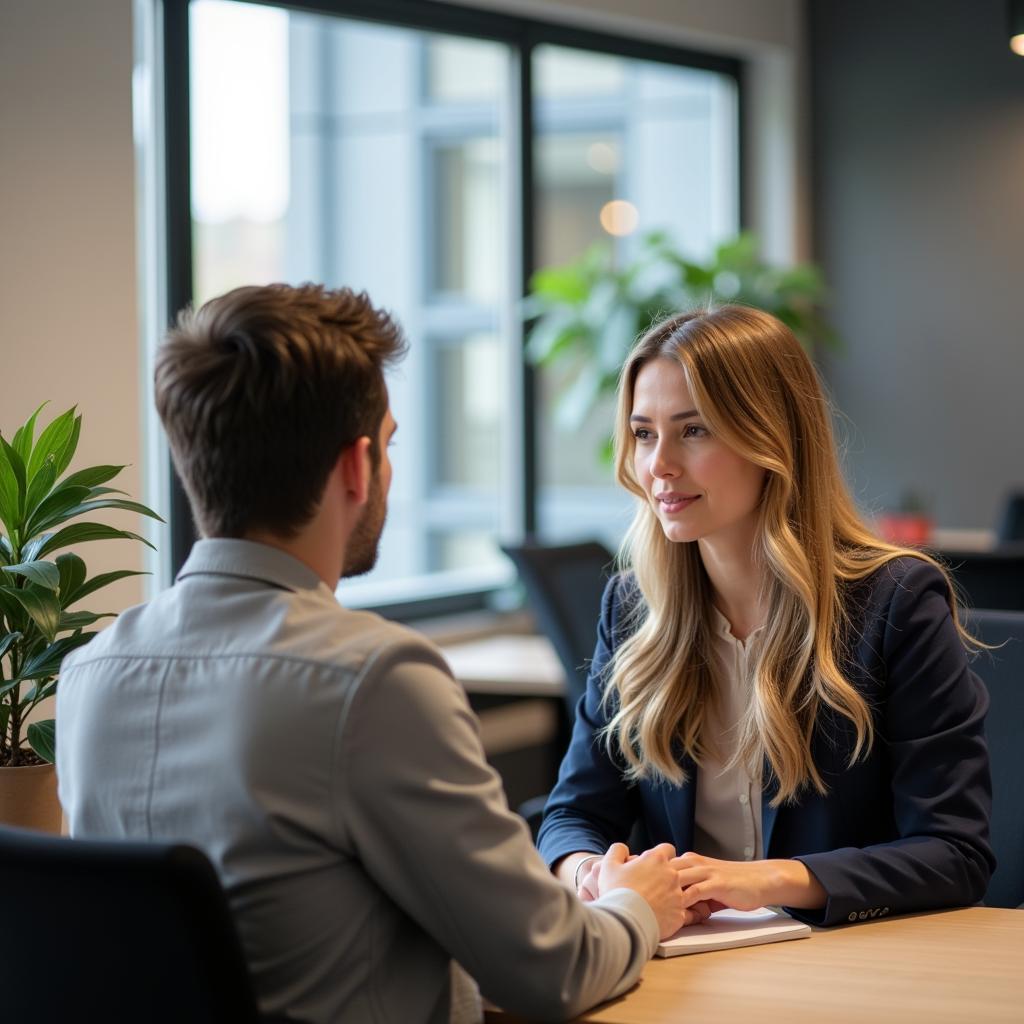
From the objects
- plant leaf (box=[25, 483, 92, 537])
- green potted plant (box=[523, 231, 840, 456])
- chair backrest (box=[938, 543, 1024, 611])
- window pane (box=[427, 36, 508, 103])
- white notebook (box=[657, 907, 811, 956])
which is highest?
window pane (box=[427, 36, 508, 103])

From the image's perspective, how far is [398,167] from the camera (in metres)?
5.41

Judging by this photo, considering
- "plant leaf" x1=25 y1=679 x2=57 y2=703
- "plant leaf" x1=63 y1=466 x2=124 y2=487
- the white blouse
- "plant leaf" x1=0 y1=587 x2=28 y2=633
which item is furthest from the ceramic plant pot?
the white blouse

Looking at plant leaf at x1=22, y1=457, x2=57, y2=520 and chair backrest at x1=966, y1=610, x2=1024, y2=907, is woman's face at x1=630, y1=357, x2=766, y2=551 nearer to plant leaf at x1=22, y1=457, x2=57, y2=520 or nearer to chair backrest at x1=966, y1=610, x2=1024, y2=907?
chair backrest at x1=966, y1=610, x2=1024, y2=907

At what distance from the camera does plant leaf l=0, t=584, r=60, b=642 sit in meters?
1.88

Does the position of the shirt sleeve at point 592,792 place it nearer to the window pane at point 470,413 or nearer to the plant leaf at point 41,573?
the plant leaf at point 41,573

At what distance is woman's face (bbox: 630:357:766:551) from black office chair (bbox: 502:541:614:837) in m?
1.08

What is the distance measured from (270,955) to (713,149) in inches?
189

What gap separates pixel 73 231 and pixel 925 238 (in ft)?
11.3

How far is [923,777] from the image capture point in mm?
1706

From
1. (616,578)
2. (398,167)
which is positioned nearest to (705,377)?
(616,578)

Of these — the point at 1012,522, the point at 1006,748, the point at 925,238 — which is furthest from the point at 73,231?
the point at 925,238

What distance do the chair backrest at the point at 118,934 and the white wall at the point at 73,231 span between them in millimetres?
1840

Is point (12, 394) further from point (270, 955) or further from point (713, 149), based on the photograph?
point (713, 149)

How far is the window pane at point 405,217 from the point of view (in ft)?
15.5
